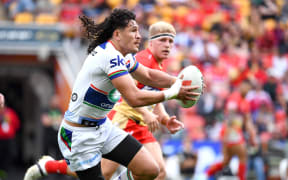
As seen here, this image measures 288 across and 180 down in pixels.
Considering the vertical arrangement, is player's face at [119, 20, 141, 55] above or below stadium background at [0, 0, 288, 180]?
above

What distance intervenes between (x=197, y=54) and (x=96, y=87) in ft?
36.2

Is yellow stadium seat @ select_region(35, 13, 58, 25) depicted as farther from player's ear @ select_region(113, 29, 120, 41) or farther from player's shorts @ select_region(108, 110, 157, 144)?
player's ear @ select_region(113, 29, 120, 41)

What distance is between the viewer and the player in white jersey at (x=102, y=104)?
18.4ft

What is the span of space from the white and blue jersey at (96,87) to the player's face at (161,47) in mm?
1738

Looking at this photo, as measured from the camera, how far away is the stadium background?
13.5 metres

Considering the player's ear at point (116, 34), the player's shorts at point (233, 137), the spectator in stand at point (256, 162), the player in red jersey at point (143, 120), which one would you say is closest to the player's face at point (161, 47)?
the player in red jersey at point (143, 120)

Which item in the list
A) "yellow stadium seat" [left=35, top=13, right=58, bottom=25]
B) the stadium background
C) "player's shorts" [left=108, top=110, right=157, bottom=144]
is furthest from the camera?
→ "yellow stadium seat" [left=35, top=13, right=58, bottom=25]

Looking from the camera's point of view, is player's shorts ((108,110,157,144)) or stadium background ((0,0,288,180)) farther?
stadium background ((0,0,288,180))

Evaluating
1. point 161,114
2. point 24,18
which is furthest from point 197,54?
point 161,114

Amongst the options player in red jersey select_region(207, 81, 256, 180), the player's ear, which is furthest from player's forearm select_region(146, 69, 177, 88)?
player in red jersey select_region(207, 81, 256, 180)

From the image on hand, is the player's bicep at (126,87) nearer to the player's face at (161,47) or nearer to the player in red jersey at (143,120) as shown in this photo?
the player in red jersey at (143,120)

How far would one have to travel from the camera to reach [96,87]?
18.7 ft

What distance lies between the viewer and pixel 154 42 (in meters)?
7.57

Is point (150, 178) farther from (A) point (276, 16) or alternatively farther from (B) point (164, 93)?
(A) point (276, 16)
